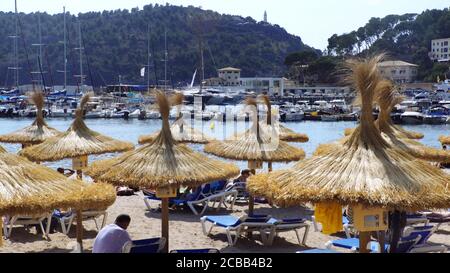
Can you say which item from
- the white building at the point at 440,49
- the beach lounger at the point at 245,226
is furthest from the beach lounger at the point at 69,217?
the white building at the point at 440,49

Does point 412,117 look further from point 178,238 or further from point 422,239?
point 422,239

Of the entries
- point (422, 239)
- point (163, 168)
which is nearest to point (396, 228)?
point (422, 239)

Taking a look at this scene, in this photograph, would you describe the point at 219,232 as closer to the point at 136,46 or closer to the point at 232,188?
the point at 232,188

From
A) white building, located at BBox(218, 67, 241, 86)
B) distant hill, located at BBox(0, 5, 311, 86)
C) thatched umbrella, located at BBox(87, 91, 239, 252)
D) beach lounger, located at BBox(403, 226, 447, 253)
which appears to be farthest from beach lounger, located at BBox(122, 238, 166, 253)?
distant hill, located at BBox(0, 5, 311, 86)

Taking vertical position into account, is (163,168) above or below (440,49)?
below

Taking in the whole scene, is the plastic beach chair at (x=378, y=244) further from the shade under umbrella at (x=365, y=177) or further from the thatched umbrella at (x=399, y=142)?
the thatched umbrella at (x=399, y=142)

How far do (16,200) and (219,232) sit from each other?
5.18 m

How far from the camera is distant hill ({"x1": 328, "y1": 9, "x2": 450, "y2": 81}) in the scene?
4161 inches

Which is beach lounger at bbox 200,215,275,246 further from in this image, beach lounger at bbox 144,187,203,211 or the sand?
beach lounger at bbox 144,187,203,211

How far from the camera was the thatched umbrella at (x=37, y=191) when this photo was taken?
5.06 m

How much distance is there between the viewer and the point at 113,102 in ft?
252

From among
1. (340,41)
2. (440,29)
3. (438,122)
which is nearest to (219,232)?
(438,122)

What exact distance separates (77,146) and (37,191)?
610 centimetres

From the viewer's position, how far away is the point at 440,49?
369 ft
